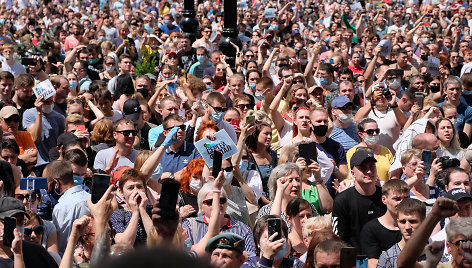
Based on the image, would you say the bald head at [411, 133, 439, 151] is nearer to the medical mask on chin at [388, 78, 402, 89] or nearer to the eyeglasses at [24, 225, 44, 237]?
the medical mask on chin at [388, 78, 402, 89]

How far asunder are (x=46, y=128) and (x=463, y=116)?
5.44 m

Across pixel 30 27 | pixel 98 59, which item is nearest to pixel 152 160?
pixel 98 59

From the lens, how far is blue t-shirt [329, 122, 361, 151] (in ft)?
28.0

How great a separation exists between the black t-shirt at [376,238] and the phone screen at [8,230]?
2556 mm

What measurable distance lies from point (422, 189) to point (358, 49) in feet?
26.3

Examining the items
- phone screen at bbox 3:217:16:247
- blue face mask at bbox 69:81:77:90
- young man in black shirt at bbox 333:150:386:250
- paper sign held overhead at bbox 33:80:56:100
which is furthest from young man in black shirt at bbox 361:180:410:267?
blue face mask at bbox 69:81:77:90

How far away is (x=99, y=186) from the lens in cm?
480

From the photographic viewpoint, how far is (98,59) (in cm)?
1340

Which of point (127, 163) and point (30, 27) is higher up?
point (127, 163)

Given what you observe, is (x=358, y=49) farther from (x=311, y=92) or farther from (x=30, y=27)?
(x=30, y=27)

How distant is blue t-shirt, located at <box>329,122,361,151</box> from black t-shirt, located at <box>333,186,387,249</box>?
2.44 metres

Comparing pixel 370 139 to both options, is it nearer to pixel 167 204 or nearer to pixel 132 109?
pixel 132 109

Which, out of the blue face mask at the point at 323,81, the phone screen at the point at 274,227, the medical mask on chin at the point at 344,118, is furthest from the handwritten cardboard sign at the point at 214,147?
the blue face mask at the point at 323,81

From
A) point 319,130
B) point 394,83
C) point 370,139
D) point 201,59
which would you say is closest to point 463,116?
point 394,83
